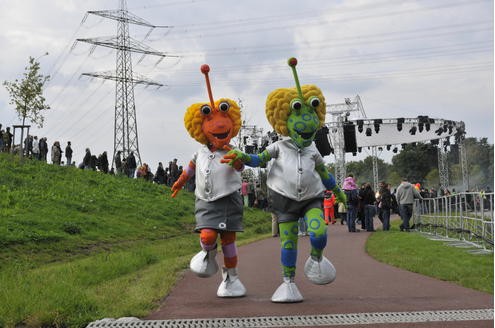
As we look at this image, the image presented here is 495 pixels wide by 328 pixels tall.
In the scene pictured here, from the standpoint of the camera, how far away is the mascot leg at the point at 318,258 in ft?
21.1

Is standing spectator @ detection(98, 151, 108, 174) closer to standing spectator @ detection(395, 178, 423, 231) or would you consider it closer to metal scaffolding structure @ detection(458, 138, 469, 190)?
standing spectator @ detection(395, 178, 423, 231)

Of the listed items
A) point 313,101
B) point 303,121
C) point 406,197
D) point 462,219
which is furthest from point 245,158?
point 406,197

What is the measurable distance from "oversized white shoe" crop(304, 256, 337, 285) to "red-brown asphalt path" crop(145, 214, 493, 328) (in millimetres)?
189

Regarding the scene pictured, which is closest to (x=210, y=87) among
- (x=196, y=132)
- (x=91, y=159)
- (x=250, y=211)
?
(x=196, y=132)

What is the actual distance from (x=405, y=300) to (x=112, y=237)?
1013cm

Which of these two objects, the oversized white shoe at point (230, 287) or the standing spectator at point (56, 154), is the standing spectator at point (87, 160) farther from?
the oversized white shoe at point (230, 287)

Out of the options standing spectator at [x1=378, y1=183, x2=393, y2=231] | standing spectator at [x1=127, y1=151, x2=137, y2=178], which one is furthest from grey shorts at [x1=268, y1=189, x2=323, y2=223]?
standing spectator at [x1=127, y1=151, x2=137, y2=178]

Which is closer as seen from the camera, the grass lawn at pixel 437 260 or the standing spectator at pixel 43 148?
the grass lawn at pixel 437 260

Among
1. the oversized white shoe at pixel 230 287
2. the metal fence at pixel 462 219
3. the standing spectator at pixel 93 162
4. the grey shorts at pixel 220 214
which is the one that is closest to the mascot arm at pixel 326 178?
the grey shorts at pixel 220 214

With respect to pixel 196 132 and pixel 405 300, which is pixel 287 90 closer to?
pixel 196 132

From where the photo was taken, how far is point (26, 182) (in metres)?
19.2

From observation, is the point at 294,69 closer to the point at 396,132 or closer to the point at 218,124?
the point at 218,124

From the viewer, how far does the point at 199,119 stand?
7379 millimetres

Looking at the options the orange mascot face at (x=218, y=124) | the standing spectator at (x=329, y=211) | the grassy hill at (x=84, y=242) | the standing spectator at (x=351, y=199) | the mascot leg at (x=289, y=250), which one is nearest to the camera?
the grassy hill at (x=84, y=242)
